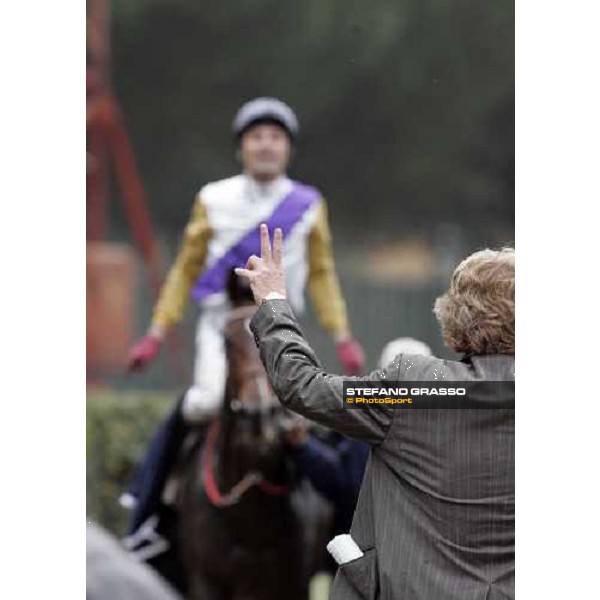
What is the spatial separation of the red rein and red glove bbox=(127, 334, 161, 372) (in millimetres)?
397

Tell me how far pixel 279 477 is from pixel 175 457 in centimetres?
67

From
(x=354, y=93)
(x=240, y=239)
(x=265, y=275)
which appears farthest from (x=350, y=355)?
(x=265, y=275)

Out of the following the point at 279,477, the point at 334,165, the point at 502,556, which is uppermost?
the point at 334,165

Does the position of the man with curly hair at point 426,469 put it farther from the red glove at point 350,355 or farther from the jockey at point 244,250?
the red glove at point 350,355

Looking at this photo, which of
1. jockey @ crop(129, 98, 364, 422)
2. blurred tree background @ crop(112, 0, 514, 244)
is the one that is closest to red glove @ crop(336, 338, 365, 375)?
jockey @ crop(129, 98, 364, 422)

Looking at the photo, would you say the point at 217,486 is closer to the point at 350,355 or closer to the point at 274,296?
the point at 350,355

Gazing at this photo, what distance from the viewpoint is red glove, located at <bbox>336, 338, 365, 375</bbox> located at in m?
5.09

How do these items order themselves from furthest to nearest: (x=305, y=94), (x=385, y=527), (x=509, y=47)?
(x=305, y=94) → (x=509, y=47) → (x=385, y=527)

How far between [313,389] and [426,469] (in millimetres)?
287

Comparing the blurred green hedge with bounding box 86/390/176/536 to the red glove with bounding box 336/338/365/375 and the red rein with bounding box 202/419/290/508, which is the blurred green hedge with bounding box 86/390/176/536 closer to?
the red rein with bounding box 202/419/290/508
